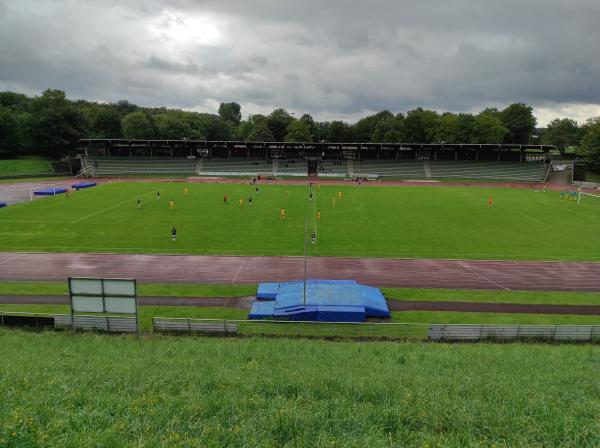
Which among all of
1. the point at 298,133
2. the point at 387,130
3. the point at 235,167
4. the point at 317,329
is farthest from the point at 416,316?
the point at 298,133

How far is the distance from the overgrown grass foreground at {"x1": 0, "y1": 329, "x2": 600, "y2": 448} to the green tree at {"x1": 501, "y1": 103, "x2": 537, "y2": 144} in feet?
422

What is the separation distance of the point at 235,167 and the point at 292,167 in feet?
45.0

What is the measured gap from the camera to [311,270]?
2869 cm

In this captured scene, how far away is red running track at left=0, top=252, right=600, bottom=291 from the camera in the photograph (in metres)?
26.5

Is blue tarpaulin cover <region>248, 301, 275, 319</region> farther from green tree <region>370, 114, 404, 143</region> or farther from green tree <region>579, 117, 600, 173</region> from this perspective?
green tree <region>370, 114, 404, 143</region>

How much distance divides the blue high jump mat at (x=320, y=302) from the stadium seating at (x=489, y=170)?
76.4 meters

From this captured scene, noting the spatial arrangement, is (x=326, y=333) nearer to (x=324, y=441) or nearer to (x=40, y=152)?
(x=324, y=441)

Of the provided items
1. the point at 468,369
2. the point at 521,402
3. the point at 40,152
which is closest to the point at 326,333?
the point at 468,369

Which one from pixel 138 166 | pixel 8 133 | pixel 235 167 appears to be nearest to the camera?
pixel 138 166

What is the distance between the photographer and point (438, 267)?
96.4ft

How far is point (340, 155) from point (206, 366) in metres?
92.1

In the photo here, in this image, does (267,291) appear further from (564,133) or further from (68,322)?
(564,133)

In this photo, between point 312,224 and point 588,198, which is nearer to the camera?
point 312,224

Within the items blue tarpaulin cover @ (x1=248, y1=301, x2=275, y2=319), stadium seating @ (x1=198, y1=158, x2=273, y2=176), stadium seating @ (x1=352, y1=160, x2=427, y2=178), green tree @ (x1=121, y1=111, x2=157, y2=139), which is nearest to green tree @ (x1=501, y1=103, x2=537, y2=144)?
stadium seating @ (x1=352, y1=160, x2=427, y2=178)
